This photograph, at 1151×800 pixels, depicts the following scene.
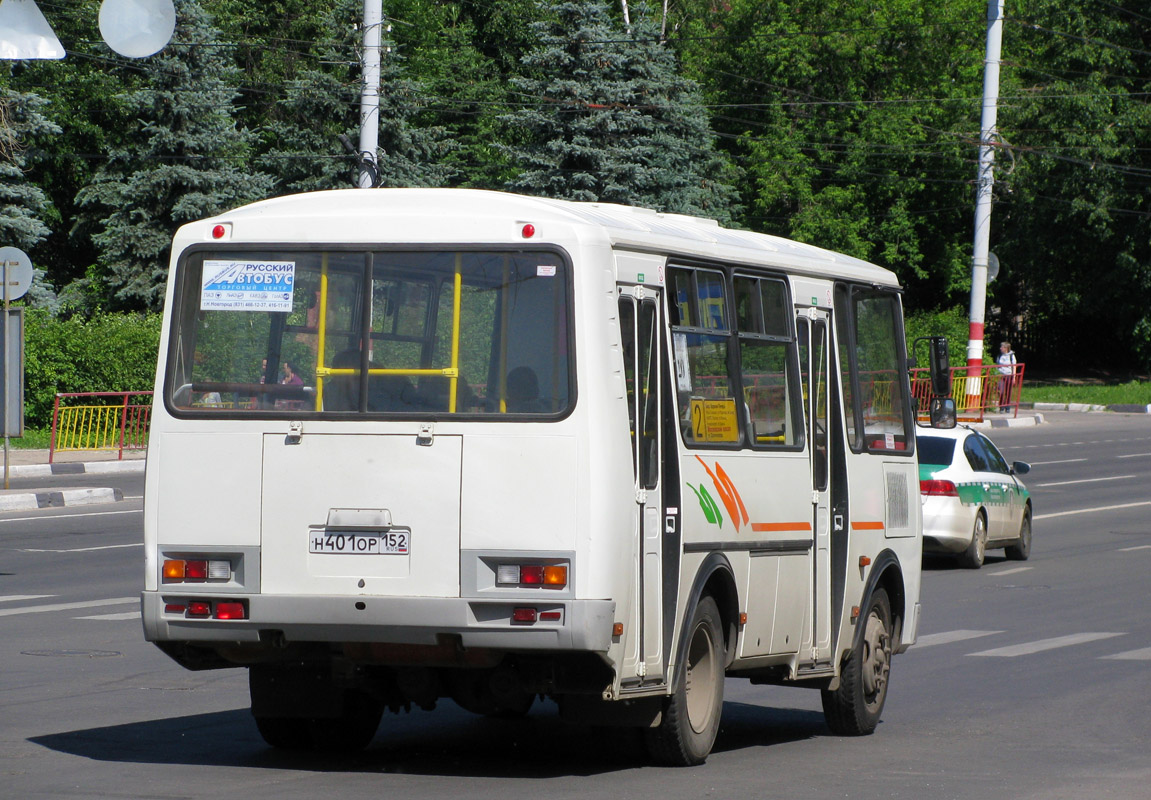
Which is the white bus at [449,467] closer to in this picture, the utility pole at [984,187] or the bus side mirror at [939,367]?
the bus side mirror at [939,367]

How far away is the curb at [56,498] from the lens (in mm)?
22997

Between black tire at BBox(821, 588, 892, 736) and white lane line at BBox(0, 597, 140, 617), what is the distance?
6777 millimetres

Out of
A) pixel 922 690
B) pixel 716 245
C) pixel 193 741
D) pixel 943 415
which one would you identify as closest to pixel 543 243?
pixel 716 245

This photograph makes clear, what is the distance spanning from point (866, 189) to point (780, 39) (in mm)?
6776

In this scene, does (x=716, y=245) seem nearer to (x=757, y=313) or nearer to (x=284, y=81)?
(x=757, y=313)

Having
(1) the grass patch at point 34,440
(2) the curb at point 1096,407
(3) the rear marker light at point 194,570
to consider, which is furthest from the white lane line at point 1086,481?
(3) the rear marker light at point 194,570

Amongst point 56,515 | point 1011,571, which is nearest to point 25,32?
point 56,515

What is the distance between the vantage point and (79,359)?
3412cm

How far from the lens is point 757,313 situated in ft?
29.5

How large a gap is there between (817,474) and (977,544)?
10.8 metres

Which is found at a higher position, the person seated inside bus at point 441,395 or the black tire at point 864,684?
the person seated inside bus at point 441,395

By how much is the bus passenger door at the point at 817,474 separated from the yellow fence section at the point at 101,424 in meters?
21.9

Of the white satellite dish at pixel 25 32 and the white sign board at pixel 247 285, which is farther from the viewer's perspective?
the white satellite dish at pixel 25 32

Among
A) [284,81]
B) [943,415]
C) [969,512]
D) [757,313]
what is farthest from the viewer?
[284,81]
